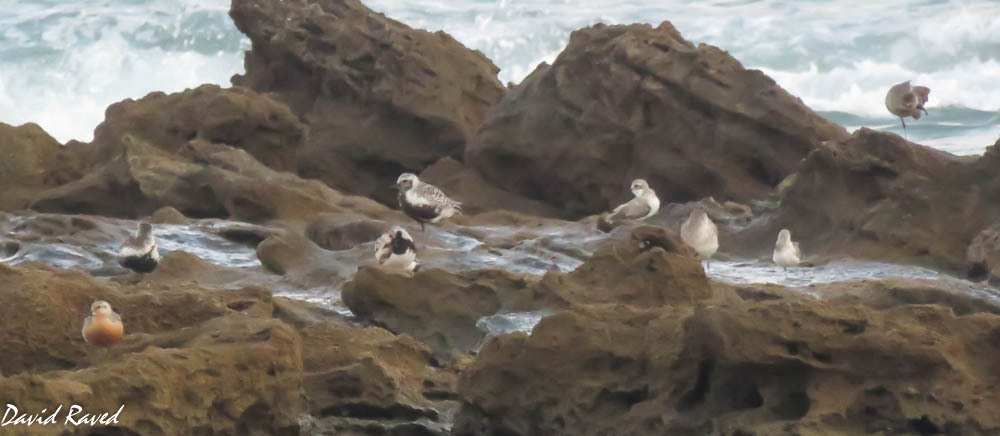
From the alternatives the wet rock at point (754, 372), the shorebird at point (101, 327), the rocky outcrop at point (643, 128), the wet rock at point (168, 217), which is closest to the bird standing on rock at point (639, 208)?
the rocky outcrop at point (643, 128)

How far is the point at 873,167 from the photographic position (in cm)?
1410

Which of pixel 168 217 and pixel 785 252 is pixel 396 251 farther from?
pixel 168 217

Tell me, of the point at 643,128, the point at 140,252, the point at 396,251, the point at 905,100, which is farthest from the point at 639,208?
the point at 140,252

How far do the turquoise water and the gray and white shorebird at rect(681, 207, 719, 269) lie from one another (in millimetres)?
17469

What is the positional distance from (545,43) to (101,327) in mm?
29143

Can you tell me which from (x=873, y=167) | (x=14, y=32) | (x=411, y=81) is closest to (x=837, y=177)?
(x=873, y=167)

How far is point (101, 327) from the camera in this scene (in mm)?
7824

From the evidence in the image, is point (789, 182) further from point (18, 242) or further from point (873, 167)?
point (18, 242)

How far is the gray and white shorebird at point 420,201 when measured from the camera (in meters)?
14.5

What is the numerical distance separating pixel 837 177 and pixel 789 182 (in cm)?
96

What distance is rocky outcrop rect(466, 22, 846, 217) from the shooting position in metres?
17.5

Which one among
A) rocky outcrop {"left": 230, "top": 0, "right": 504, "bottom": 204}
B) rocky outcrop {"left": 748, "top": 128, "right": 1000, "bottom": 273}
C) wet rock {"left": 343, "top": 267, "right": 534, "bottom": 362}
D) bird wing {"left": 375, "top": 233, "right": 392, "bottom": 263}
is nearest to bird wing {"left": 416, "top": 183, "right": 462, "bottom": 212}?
bird wing {"left": 375, "top": 233, "right": 392, "bottom": 263}

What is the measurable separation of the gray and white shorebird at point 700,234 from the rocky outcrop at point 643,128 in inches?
169

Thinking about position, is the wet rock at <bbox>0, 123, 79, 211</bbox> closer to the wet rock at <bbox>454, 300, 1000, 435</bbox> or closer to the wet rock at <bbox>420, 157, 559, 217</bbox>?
the wet rock at <bbox>420, 157, 559, 217</bbox>
